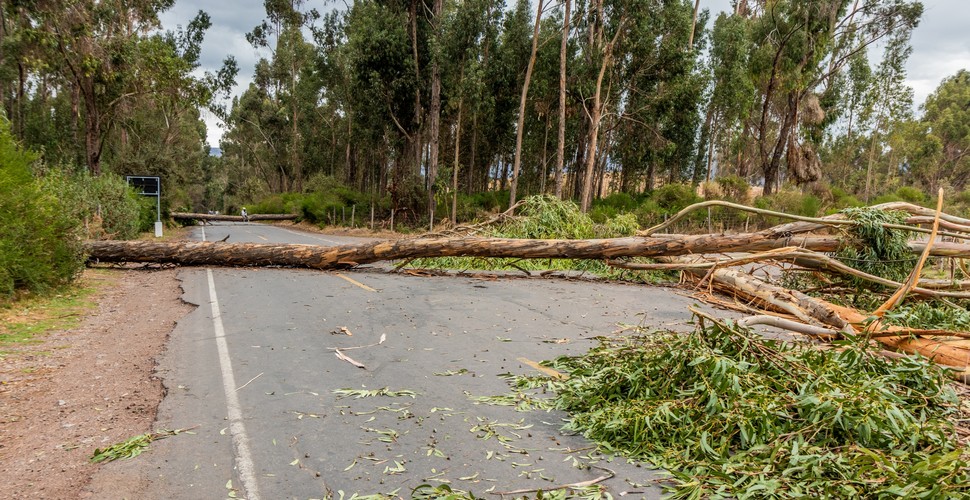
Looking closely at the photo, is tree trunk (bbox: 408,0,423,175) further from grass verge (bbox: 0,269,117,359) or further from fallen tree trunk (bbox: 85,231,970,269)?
grass verge (bbox: 0,269,117,359)

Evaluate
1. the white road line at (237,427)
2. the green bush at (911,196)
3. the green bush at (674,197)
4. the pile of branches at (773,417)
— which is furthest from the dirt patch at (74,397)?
the green bush at (911,196)

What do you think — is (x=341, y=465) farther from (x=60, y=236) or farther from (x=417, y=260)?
(x=417, y=260)

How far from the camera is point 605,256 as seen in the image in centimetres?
1118

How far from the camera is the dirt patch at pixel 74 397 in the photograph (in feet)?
11.8

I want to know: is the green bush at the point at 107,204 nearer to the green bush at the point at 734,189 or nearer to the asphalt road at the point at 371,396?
the asphalt road at the point at 371,396

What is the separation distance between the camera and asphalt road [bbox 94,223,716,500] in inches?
137

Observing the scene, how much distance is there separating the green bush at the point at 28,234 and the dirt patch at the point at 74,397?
140cm

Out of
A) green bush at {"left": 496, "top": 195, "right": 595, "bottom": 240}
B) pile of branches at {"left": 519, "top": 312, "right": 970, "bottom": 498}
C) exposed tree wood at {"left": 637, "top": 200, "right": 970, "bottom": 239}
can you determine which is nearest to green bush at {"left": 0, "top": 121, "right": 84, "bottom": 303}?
pile of branches at {"left": 519, "top": 312, "right": 970, "bottom": 498}

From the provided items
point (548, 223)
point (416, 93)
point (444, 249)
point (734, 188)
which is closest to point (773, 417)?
point (444, 249)

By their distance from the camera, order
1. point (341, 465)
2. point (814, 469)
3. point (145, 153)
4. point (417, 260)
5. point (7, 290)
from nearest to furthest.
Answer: point (814, 469) → point (341, 465) → point (7, 290) → point (417, 260) → point (145, 153)

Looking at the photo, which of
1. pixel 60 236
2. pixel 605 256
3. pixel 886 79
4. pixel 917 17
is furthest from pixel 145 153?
pixel 886 79

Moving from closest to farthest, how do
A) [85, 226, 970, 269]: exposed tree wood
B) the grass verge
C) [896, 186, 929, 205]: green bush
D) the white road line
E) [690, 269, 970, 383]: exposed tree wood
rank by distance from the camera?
the white road line → [690, 269, 970, 383]: exposed tree wood → the grass verge → [85, 226, 970, 269]: exposed tree wood → [896, 186, 929, 205]: green bush

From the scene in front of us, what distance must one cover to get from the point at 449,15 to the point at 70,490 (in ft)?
93.3

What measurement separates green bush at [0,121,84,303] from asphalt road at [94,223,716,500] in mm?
2301
